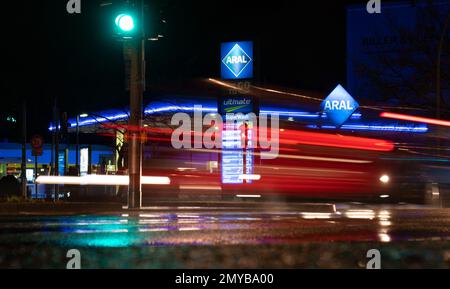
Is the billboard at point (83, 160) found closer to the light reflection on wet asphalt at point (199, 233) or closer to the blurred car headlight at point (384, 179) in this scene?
the blurred car headlight at point (384, 179)

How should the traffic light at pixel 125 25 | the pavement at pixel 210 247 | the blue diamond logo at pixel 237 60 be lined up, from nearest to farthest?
the pavement at pixel 210 247 < the traffic light at pixel 125 25 < the blue diamond logo at pixel 237 60

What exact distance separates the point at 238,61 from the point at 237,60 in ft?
0.26

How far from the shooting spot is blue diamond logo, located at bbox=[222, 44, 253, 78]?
28.1m

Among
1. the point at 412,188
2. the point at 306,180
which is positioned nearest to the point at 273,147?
the point at 306,180

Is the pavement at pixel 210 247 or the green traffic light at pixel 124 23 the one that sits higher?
the green traffic light at pixel 124 23

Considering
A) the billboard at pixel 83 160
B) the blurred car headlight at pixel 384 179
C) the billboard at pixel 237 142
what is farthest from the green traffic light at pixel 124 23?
the billboard at pixel 83 160

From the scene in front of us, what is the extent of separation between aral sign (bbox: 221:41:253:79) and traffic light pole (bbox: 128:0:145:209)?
45.8 ft

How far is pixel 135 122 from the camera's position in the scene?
14219 mm

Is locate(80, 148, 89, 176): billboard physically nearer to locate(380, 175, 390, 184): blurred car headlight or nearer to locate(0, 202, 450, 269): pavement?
locate(380, 175, 390, 184): blurred car headlight

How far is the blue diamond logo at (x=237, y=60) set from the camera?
28.1 meters

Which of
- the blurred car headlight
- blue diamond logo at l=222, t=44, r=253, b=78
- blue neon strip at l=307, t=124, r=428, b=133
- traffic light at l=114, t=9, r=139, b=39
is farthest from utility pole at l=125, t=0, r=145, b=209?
blue diamond logo at l=222, t=44, r=253, b=78
